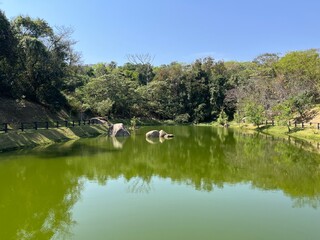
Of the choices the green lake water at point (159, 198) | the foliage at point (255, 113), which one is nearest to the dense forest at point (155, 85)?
the foliage at point (255, 113)

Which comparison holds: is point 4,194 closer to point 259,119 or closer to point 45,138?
point 45,138

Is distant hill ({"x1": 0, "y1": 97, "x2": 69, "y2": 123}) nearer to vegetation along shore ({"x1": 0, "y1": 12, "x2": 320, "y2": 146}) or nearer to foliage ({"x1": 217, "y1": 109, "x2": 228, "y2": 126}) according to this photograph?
vegetation along shore ({"x1": 0, "y1": 12, "x2": 320, "y2": 146})

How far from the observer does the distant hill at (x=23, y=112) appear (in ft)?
103

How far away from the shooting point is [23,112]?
33812mm

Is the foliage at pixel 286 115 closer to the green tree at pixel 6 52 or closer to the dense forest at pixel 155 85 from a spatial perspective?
the dense forest at pixel 155 85

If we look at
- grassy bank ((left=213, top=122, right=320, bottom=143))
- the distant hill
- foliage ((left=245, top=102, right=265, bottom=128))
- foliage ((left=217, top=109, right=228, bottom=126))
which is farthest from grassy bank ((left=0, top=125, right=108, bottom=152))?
foliage ((left=217, top=109, right=228, bottom=126))

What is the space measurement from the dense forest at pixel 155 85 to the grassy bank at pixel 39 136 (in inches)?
319

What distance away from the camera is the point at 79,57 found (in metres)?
44.1

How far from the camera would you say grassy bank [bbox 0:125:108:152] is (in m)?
20.6

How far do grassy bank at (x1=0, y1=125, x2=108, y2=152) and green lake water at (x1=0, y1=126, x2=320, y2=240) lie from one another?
259 cm

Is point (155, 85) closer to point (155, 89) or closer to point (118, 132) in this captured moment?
point (155, 89)

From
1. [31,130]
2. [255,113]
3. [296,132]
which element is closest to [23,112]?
[31,130]

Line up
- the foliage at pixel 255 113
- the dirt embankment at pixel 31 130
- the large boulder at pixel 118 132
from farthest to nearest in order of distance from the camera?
the foliage at pixel 255 113 < the large boulder at pixel 118 132 < the dirt embankment at pixel 31 130

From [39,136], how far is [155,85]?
3769 cm
